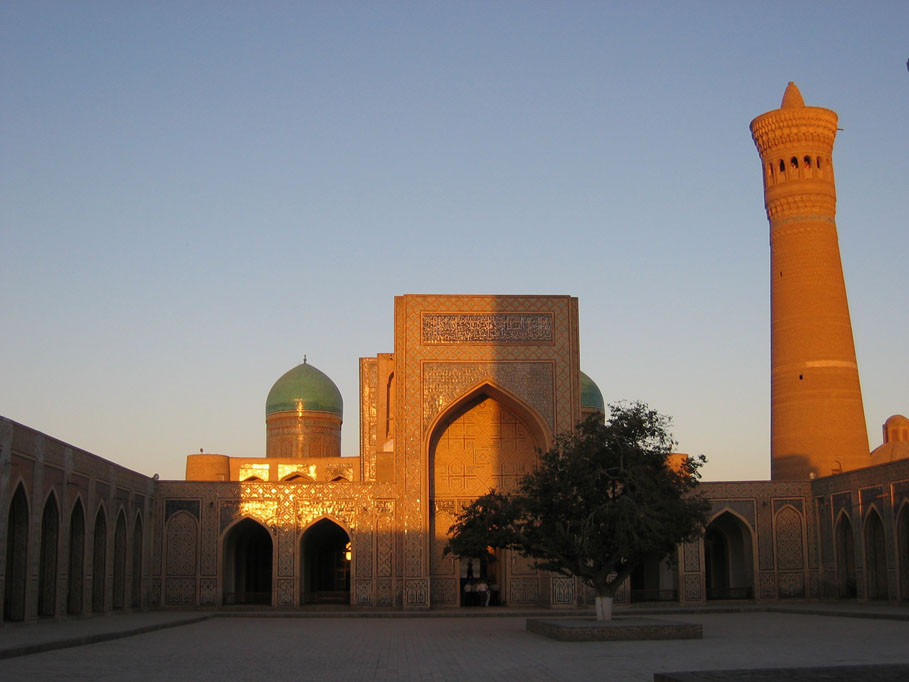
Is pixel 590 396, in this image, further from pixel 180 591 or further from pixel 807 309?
pixel 180 591

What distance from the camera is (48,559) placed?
1584cm

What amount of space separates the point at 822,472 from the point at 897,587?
19.7 feet

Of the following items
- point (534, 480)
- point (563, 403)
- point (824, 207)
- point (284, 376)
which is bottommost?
point (534, 480)

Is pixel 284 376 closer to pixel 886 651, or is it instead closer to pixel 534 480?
pixel 534 480

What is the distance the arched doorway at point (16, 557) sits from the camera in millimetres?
14484

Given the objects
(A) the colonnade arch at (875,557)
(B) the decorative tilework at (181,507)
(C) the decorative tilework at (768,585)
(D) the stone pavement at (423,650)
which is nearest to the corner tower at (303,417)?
(B) the decorative tilework at (181,507)

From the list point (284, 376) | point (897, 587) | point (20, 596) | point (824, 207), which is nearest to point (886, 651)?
point (897, 587)

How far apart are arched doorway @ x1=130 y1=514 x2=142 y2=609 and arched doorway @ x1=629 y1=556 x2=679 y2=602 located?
31.6 feet

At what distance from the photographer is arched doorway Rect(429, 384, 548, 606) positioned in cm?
2134

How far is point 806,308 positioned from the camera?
25016 mm

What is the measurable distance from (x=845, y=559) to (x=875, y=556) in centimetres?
153

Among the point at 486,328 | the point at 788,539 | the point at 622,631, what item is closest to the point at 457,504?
the point at 486,328

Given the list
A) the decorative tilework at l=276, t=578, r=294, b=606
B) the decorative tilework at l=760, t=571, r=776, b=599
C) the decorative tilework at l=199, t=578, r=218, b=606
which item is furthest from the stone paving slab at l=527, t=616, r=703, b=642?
the decorative tilework at l=199, t=578, r=218, b=606

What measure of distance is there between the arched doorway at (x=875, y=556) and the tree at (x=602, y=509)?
21.0ft
